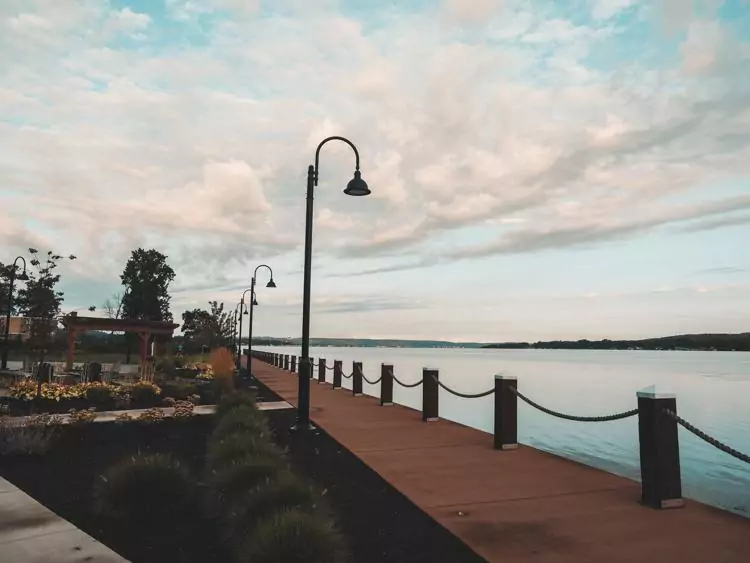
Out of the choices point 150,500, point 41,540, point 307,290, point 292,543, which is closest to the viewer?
point 292,543

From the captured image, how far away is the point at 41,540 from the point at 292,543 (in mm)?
2378

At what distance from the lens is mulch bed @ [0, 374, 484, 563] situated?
496cm

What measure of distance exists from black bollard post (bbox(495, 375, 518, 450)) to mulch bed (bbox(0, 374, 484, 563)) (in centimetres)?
236

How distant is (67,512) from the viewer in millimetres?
5891

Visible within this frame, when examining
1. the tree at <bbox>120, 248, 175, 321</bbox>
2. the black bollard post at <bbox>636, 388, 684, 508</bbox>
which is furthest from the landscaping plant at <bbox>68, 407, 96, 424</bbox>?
the tree at <bbox>120, 248, 175, 321</bbox>

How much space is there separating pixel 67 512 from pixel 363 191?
7.79 meters

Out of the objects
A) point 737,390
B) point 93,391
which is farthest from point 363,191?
point 737,390

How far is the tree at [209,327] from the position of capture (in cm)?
5606

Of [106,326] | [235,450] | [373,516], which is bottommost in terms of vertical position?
[373,516]

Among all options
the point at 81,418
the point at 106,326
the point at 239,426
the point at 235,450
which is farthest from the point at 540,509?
the point at 106,326

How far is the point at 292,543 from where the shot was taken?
4.16 meters

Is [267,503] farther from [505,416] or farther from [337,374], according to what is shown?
[337,374]

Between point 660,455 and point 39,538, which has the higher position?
point 660,455

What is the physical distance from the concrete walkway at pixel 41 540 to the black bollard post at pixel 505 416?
6.23 meters
